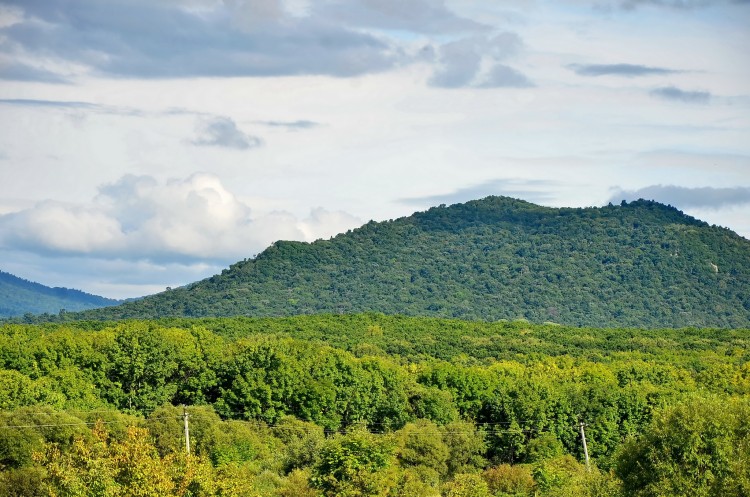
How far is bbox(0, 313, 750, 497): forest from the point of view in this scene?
198 ft

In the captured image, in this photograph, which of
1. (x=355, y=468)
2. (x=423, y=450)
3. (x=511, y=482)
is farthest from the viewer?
(x=423, y=450)

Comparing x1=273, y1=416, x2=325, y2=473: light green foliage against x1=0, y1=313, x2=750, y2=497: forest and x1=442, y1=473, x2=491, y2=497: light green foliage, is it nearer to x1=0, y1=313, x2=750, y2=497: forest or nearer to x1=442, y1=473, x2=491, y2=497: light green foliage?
x1=0, y1=313, x2=750, y2=497: forest

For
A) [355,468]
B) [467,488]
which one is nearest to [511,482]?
[467,488]

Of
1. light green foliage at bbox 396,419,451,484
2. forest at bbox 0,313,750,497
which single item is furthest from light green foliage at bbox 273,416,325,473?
light green foliage at bbox 396,419,451,484

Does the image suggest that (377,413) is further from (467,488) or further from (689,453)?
(689,453)

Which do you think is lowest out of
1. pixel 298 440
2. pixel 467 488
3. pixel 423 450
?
pixel 467 488

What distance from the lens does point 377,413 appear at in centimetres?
11344

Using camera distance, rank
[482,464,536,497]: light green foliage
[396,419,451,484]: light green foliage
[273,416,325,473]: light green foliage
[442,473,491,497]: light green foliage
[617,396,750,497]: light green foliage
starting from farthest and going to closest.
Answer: [396,419,451,484]: light green foliage → [273,416,325,473]: light green foliage → [482,464,536,497]: light green foliage → [442,473,491,497]: light green foliage → [617,396,750,497]: light green foliage

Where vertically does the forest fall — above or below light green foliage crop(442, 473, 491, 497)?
above

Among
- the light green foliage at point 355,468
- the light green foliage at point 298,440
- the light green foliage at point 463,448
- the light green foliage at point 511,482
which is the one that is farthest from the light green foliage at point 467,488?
the light green foliage at point 463,448

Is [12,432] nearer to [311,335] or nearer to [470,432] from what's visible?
[470,432]

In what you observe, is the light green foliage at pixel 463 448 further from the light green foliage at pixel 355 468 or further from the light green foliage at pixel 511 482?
the light green foliage at pixel 355 468

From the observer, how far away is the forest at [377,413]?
6031 cm

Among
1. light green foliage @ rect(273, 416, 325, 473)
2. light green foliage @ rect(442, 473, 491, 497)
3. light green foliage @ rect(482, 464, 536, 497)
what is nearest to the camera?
light green foliage @ rect(442, 473, 491, 497)
